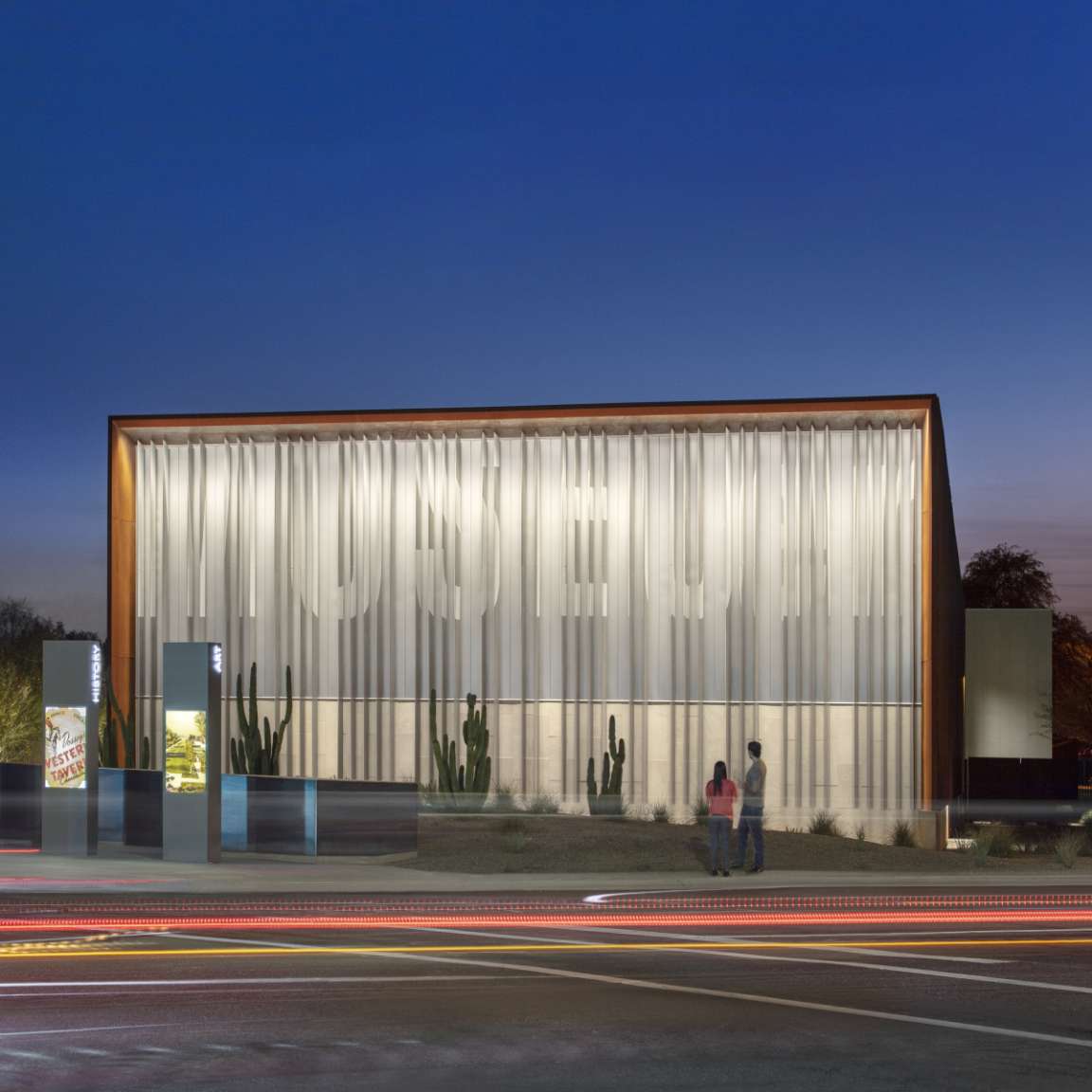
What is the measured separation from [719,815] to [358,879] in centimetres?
447

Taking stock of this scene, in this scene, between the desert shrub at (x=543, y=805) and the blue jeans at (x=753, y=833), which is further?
the desert shrub at (x=543, y=805)

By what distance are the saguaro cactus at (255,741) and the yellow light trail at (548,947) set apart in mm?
16276

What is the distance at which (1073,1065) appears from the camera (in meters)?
8.96

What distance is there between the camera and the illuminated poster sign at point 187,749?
2145cm

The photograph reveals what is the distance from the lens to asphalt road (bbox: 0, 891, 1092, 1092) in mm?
8758

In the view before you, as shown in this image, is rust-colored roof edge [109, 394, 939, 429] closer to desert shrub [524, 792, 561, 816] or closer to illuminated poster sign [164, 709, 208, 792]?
desert shrub [524, 792, 561, 816]

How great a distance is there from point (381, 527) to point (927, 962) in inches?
899

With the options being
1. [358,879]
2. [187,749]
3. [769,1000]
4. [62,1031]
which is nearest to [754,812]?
[358,879]

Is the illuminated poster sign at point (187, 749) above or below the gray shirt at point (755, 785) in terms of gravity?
above

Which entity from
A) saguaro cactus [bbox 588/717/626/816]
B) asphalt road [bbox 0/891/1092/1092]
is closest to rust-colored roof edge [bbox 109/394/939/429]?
saguaro cactus [bbox 588/717/626/816]

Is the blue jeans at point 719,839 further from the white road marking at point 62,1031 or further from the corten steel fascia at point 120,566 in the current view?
the corten steel fascia at point 120,566

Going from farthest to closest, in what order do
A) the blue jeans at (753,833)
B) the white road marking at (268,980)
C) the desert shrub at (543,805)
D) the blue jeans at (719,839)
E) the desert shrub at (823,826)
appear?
the desert shrub at (543,805) < the desert shrub at (823,826) < the blue jeans at (753,833) < the blue jeans at (719,839) < the white road marking at (268,980)

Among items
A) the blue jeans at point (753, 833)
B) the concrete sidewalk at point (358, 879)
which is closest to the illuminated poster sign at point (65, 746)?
the concrete sidewalk at point (358, 879)

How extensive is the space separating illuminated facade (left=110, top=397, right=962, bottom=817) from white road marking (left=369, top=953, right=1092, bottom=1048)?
19.9 m
